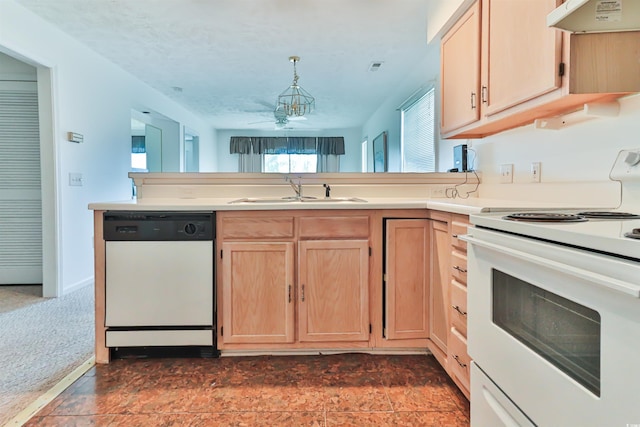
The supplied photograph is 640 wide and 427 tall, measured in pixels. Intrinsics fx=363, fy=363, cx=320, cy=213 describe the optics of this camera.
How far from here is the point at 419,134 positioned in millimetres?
4191

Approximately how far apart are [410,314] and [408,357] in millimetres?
259

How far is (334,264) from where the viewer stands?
1937mm

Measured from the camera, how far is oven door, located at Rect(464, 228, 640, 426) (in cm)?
68

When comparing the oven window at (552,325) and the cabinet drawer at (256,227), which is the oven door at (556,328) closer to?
the oven window at (552,325)

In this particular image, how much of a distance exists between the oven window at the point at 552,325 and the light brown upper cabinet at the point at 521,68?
2.61 ft

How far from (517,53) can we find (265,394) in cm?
189

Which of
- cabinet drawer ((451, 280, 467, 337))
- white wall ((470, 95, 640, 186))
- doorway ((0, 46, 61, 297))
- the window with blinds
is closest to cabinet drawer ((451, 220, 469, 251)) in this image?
cabinet drawer ((451, 280, 467, 337))

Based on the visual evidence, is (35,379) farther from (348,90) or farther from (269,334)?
(348,90)

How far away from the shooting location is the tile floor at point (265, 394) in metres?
1.48

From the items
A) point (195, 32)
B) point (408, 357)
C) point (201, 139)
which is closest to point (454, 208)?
point (408, 357)

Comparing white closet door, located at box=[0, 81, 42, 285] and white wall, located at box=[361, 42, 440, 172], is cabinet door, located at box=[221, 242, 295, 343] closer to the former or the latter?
white wall, located at box=[361, 42, 440, 172]

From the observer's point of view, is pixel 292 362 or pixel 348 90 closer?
pixel 292 362

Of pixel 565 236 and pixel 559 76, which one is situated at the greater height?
pixel 559 76

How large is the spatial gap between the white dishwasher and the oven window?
4.53ft
